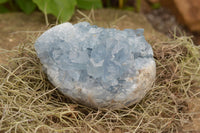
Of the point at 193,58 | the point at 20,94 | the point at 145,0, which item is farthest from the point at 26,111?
the point at 145,0

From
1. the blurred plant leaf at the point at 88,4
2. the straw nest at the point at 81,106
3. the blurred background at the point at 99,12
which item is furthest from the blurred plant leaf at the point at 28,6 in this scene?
the straw nest at the point at 81,106

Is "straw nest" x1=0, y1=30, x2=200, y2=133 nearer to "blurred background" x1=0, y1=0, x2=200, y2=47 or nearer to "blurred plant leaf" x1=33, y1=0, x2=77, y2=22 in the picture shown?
"blurred background" x1=0, y1=0, x2=200, y2=47

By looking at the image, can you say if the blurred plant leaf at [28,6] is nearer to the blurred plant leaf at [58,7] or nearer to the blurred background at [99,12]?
the blurred background at [99,12]

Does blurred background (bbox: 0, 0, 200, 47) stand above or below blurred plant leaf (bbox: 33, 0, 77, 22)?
below

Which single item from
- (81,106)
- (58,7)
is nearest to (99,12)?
(58,7)

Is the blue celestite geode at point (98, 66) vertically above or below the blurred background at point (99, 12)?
above

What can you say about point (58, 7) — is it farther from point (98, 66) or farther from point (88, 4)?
point (98, 66)

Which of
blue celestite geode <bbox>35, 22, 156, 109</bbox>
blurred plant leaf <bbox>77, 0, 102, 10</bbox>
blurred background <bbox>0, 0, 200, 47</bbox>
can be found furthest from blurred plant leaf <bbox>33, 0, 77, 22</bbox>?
blue celestite geode <bbox>35, 22, 156, 109</bbox>
